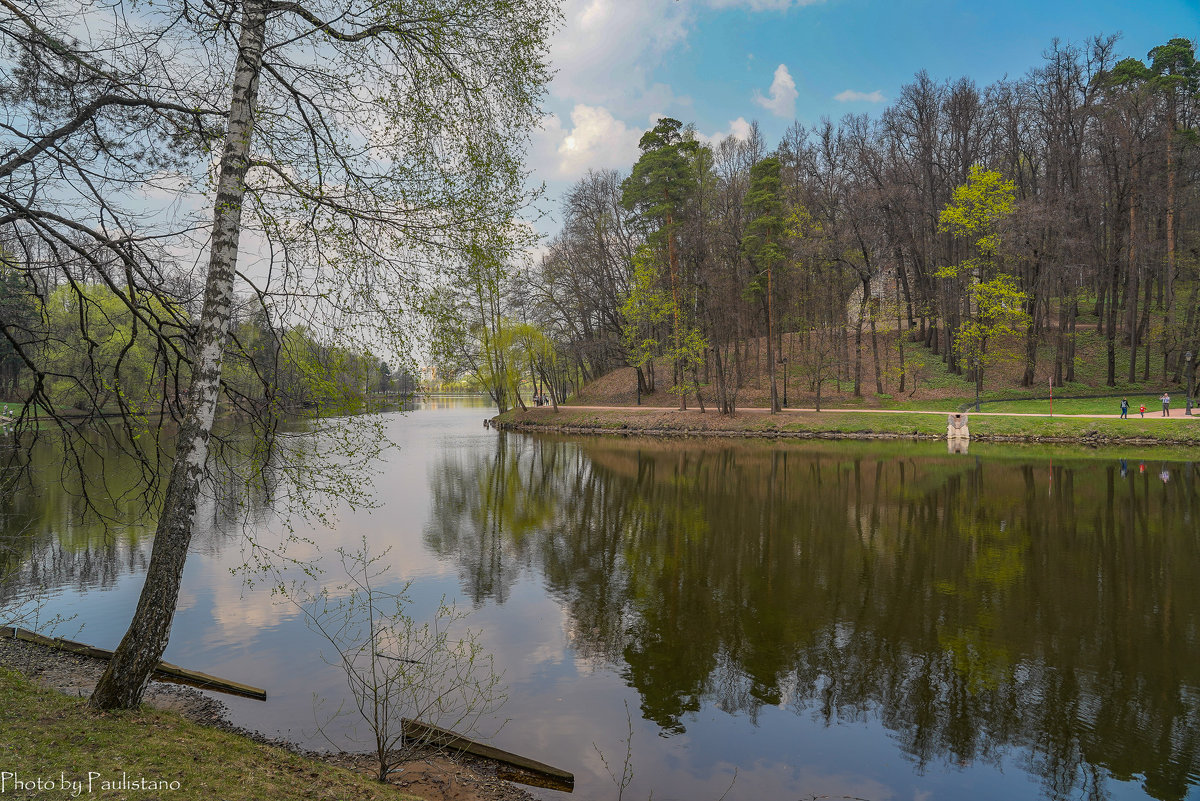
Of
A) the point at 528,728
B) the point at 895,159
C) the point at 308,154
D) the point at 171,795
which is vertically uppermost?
the point at 895,159

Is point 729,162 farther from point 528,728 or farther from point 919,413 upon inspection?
point 528,728

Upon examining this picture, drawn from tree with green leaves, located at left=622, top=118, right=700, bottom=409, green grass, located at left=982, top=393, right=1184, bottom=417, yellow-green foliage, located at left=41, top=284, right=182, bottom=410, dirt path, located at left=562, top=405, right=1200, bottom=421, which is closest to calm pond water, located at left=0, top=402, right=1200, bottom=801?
yellow-green foliage, located at left=41, top=284, right=182, bottom=410

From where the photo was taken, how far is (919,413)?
33375mm

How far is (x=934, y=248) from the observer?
4106 cm

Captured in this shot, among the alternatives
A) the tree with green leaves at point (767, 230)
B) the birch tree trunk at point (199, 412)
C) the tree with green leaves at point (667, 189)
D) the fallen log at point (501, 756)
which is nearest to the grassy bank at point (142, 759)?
the birch tree trunk at point (199, 412)

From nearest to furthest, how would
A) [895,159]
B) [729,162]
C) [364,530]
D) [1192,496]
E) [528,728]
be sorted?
[528,728] → [364,530] → [1192,496] → [895,159] → [729,162]

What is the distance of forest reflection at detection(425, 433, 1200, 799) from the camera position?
22.7 ft

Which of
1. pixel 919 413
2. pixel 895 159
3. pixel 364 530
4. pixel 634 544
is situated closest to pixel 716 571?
pixel 634 544

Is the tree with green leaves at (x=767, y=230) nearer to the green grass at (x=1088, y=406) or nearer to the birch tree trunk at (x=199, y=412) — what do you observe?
the green grass at (x=1088, y=406)

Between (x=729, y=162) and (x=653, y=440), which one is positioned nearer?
(x=653, y=440)

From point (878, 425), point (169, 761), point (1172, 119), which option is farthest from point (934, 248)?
point (169, 761)

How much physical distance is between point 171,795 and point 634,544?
11.0 metres

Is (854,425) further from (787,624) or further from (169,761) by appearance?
(169,761)

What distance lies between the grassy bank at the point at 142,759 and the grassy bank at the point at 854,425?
31.0 meters
